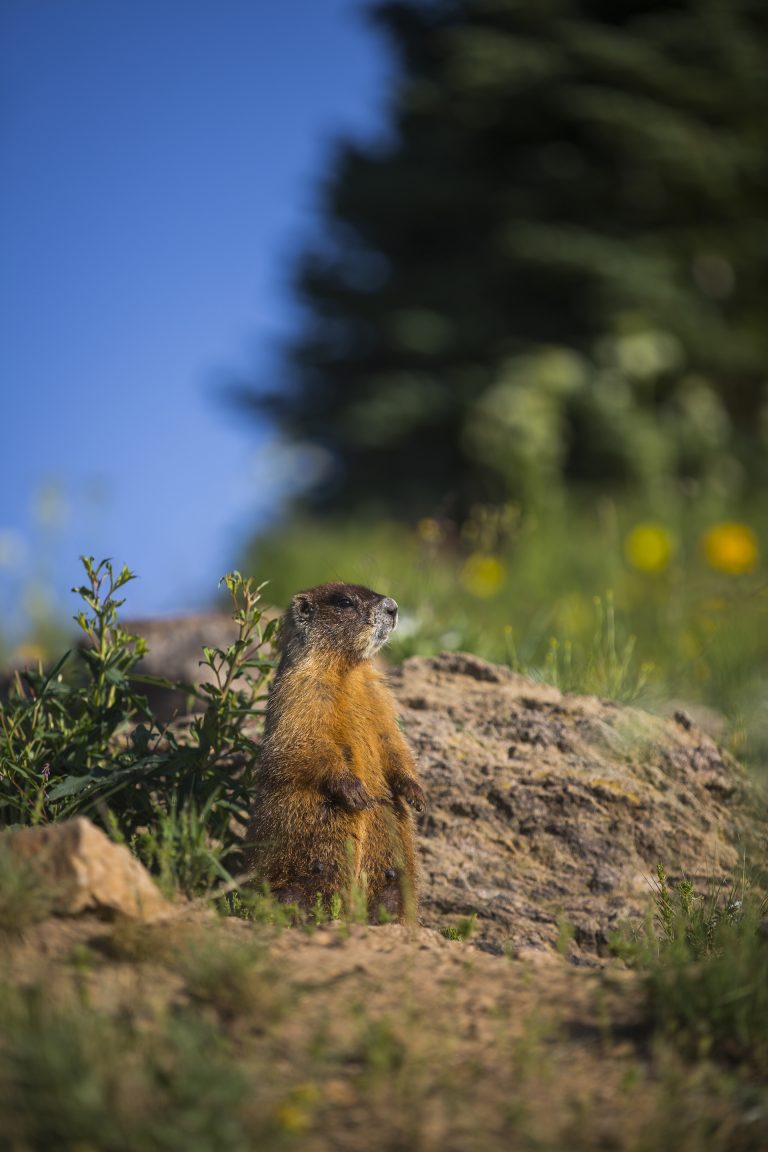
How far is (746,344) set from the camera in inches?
577

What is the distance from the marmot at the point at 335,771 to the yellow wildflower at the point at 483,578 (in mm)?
3455

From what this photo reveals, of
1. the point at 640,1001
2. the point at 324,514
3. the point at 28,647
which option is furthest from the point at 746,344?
the point at 640,1001

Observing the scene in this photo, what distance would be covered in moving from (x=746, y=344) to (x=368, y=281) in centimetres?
585

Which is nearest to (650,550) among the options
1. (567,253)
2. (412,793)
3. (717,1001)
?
(412,793)

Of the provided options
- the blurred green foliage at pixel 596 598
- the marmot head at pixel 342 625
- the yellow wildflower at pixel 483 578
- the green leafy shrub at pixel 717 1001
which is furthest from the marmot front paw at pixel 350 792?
the yellow wildflower at pixel 483 578

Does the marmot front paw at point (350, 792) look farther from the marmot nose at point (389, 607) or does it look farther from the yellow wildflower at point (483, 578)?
the yellow wildflower at point (483, 578)

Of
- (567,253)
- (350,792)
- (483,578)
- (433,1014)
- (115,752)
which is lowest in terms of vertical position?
(433,1014)

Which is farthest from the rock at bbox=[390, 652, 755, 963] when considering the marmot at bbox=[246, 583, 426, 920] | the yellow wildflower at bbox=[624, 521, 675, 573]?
the yellow wildflower at bbox=[624, 521, 675, 573]

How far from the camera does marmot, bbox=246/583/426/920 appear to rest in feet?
11.2

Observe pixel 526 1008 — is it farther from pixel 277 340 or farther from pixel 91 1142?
pixel 277 340

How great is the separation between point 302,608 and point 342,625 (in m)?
0.18

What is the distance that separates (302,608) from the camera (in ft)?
13.1

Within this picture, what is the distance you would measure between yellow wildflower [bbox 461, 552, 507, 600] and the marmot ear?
349 centimetres

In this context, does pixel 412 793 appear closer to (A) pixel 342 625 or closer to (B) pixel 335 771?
(B) pixel 335 771
